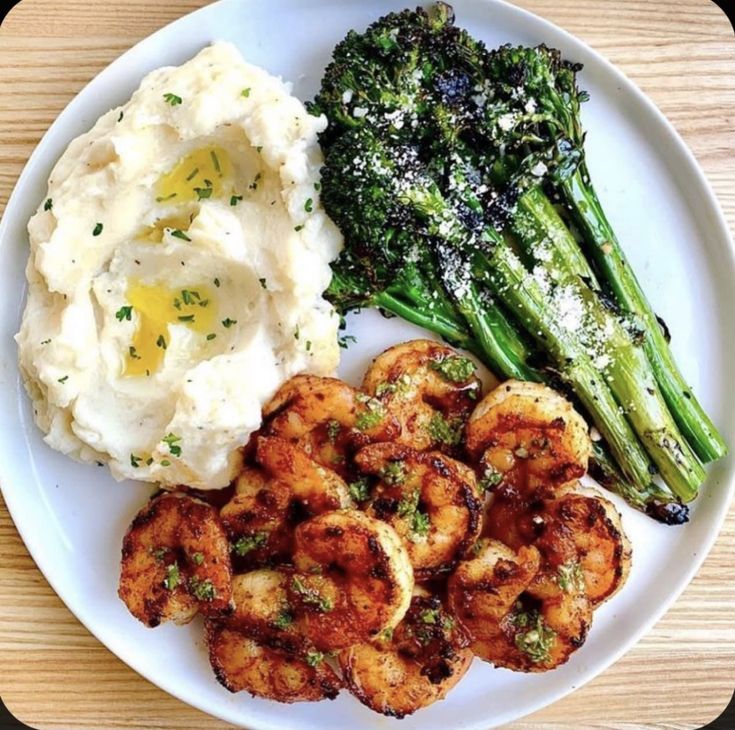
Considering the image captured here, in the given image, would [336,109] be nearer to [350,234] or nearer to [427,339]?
[350,234]

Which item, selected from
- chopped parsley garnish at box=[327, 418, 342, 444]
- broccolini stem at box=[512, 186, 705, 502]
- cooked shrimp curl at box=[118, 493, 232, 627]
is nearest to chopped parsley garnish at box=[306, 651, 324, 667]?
cooked shrimp curl at box=[118, 493, 232, 627]

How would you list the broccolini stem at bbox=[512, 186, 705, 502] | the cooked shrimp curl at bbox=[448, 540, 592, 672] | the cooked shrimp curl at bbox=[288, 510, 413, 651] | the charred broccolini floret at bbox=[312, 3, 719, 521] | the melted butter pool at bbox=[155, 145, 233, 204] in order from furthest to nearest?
the broccolini stem at bbox=[512, 186, 705, 502] → the melted butter pool at bbox=[155, 145, 233, 204] → the charred broccolini floret at bbox=[312, 3, 719, 521] → the cooked shrimp curl at bbox=[448, 540, 592, 672] → the cooked shrimp curl at bbox=[288, 510, 413, 651]

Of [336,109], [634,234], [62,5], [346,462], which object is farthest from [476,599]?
[62,5]

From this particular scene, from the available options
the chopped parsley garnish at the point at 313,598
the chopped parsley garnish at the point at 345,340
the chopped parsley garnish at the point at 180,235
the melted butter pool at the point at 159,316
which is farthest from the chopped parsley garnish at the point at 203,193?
the chopped parsley garnish at the point at 313,598

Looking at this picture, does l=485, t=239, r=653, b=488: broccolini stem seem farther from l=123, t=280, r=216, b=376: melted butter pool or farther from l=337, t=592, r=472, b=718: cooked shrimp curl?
l=123, t=280, r=216, b=376: melted butter pool

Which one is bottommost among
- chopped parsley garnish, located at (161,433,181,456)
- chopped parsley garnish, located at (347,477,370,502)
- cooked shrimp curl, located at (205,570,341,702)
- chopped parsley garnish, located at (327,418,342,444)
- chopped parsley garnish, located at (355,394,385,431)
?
cooked shrimp curl, located at (205,570,341,702)

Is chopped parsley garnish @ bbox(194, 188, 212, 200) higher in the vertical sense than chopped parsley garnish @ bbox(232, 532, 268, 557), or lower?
higher

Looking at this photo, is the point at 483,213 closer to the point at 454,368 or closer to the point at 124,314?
the point at 454,368
